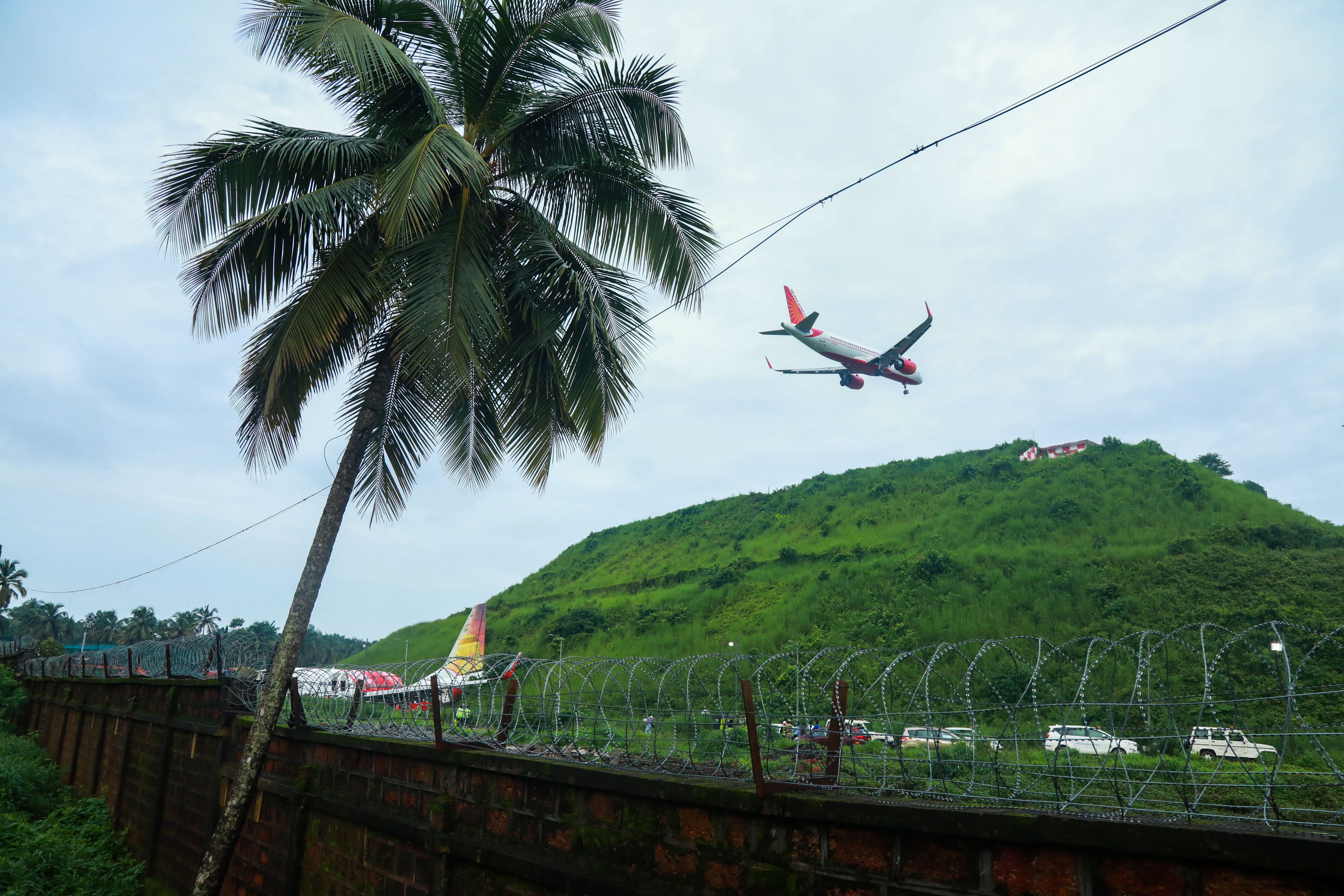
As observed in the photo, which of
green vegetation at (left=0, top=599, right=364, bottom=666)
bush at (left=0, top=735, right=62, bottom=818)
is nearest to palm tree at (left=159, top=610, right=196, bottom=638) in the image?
green vegetation at (left=0, top=599, right=364, bottom=666)

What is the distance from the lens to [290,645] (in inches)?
320

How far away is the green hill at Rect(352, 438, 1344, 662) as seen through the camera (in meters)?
28.4

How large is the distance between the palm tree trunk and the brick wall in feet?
2.50

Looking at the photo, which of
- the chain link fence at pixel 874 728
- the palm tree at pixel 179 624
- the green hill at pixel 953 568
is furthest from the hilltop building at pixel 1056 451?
the palm tree at pixel 179 624

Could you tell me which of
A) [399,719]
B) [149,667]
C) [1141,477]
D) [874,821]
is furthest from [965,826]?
[1141,477]

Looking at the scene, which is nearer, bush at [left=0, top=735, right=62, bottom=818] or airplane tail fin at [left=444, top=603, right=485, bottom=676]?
bush at [left=0, top=735, right=62, bottom=818]

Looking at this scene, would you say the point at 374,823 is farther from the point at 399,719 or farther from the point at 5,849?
the point at 5,849

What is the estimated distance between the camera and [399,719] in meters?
8.33

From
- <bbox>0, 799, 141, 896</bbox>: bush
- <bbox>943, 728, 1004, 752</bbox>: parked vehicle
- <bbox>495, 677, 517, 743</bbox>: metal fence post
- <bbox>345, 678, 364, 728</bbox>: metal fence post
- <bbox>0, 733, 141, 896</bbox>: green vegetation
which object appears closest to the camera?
<bbox>943, 728, 1004, 752</bbox>: parked vehicle

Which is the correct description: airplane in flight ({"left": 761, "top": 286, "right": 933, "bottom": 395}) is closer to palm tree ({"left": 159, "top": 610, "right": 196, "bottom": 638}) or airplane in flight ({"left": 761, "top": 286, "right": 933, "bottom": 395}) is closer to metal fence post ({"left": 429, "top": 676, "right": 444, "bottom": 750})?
metal fence post ({"left": 429, "top": 676, "right": 444, "bottom": 750})

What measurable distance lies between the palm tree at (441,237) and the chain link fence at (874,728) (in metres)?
1.99

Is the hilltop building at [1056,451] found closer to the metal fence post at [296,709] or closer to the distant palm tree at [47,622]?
the metal fence post at [296,709]

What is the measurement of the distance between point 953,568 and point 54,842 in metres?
30.6

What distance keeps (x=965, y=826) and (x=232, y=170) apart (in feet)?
29.2
